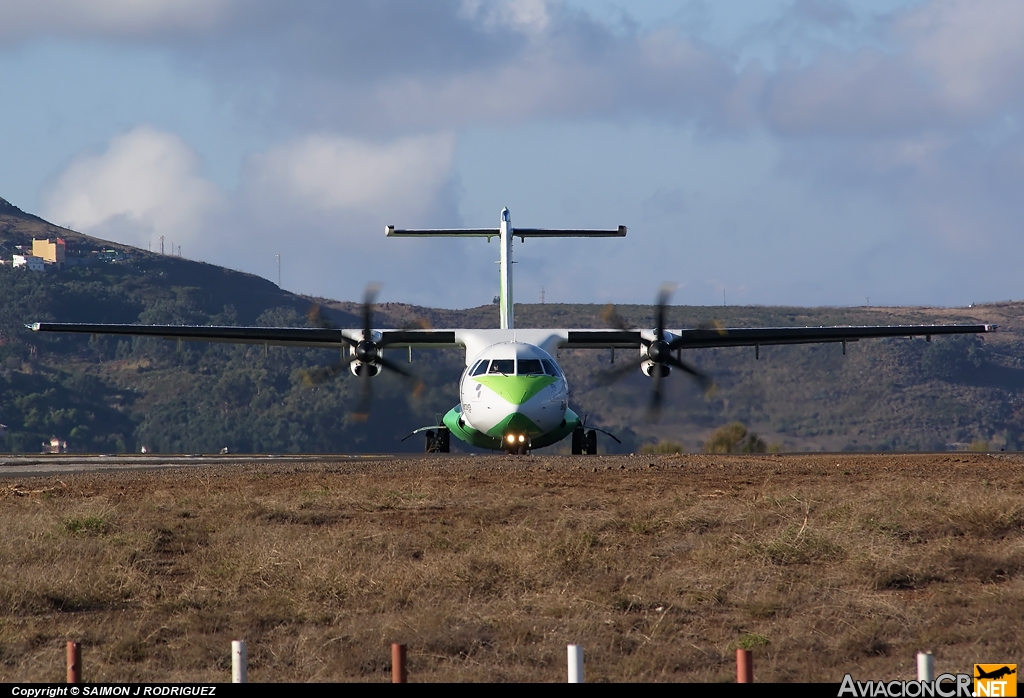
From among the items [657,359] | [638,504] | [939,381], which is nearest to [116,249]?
[939,381]

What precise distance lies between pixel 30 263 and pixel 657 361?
462 feet

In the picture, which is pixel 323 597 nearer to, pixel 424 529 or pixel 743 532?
pixel 424 529

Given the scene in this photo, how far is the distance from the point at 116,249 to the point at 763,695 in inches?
7182

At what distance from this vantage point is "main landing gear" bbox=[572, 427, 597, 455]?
35.7m

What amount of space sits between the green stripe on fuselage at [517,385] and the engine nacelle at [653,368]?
4.79m

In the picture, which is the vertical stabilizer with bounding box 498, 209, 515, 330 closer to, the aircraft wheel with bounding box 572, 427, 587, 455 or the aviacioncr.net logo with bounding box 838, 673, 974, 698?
the aircraft wheel with bounding box 572, 427, 587, 455

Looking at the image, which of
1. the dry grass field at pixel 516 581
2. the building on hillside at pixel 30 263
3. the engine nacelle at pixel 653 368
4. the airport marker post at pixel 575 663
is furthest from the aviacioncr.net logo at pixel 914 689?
the building on hillside at pixel 30 263

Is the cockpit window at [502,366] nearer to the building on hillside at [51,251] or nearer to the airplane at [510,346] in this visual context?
the airplane at [510,346]

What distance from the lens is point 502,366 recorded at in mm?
30828

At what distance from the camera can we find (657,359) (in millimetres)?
34188

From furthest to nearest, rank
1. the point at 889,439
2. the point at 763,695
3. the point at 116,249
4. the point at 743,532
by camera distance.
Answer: the point at 116,249, the point at 889,439, the point at 743,532, the point at 763,695

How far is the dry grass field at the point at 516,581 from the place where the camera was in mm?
10508

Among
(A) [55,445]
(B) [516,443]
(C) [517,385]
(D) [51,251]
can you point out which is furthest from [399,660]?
(D) [51,251]

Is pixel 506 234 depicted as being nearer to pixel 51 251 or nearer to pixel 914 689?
pixel 914 689
